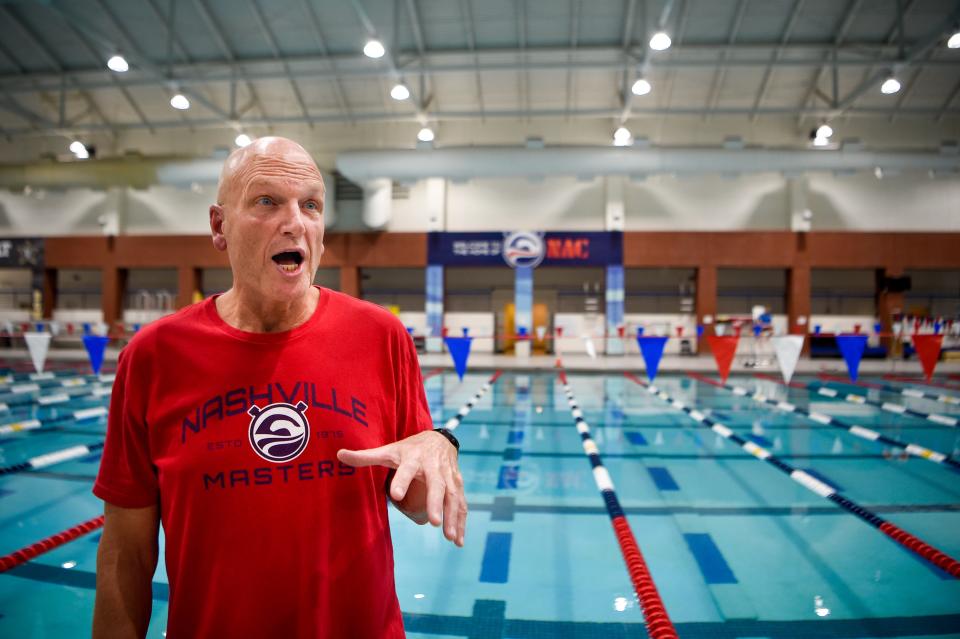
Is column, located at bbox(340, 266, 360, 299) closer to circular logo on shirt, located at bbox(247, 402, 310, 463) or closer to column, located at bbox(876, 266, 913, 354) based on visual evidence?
circular logo on shirt, located at bbox(247, 402, 310, 463)

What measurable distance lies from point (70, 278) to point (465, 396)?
18662mm

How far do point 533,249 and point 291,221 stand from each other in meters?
14.5

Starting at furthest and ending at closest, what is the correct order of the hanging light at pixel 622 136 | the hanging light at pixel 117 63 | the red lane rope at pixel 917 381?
the hanging light at pixel 622 136, the red lane rope at pixel 917 381, the hanging light at pixel 117 63

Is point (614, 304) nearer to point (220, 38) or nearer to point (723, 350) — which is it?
point (723, 350)

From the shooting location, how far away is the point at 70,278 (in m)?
18.7

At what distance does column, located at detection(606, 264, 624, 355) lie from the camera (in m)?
15.1

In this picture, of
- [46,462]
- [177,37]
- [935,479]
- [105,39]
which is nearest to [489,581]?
[46,462]

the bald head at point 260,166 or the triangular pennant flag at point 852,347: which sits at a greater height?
the bald head at point 260,166

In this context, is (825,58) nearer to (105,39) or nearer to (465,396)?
(465,396)

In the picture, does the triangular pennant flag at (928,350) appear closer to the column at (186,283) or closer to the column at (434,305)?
the column at (434,305)

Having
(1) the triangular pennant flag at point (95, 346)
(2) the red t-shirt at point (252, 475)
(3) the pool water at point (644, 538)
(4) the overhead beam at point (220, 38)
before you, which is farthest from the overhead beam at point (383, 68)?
(2) the red t-shirt at point (252, 475)

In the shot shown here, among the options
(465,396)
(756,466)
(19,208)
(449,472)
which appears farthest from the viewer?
(19,208)

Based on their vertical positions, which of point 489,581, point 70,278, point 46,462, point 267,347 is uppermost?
point 70,278

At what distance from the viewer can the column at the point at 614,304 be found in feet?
49.6
